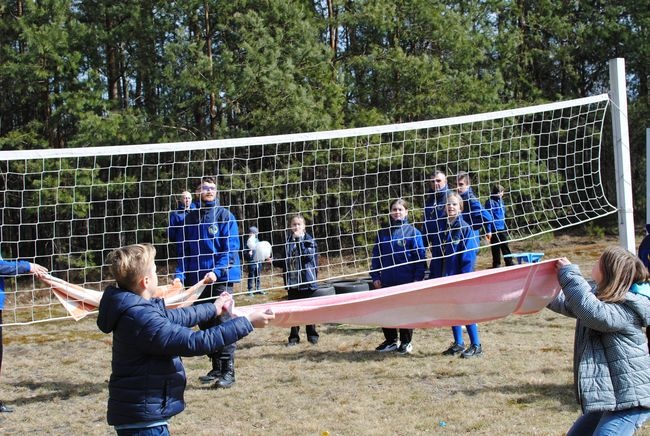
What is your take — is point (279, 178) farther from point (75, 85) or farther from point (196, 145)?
point (196, 145)

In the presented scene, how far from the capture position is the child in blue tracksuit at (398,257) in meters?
7.04

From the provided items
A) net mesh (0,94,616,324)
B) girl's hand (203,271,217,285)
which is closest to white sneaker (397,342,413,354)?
girl's hand (203,271,217,285)

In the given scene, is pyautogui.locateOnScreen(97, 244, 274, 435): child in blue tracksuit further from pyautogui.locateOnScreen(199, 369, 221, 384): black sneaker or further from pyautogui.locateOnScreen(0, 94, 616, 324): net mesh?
pyautogui.locateOnScreen(0, 94, 616, 324): net mesh

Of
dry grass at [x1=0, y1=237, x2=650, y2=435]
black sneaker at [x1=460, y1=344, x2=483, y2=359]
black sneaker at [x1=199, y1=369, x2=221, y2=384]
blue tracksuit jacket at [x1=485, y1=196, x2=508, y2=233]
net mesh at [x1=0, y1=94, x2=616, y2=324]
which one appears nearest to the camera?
dry grass at [x1=0, y1=237, x2=650, y2=435]

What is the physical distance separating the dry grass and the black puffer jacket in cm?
209

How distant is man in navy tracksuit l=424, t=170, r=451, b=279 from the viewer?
6.80 m

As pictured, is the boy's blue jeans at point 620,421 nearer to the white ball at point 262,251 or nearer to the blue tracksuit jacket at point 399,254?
the blue tracksuit jacket at point 399,254

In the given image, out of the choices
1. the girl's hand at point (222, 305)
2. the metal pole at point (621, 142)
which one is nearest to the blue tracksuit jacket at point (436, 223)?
the metal pole at point (621, 142)

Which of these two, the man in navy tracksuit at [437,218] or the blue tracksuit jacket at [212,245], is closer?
the blue tracksuit jacket at [212,245]

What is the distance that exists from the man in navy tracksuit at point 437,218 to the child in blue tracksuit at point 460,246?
99mm

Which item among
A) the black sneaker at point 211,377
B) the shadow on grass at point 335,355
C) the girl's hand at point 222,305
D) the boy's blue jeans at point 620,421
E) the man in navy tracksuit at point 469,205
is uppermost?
the man in navy tracksuit at point 469,205

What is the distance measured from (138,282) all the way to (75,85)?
14.1 metres

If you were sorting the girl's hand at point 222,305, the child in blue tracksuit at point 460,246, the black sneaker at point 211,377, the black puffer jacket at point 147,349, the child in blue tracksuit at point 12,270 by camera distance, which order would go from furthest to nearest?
the child in blue tracksuit at point 460,246, the black sneaker at point 211,377, the child in blue tracksuit at point 12,270, the girl's hand at point 222,305, the black puffer jacket at point 147,349

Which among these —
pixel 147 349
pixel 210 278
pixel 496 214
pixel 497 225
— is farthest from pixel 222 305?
pixel 496 214
